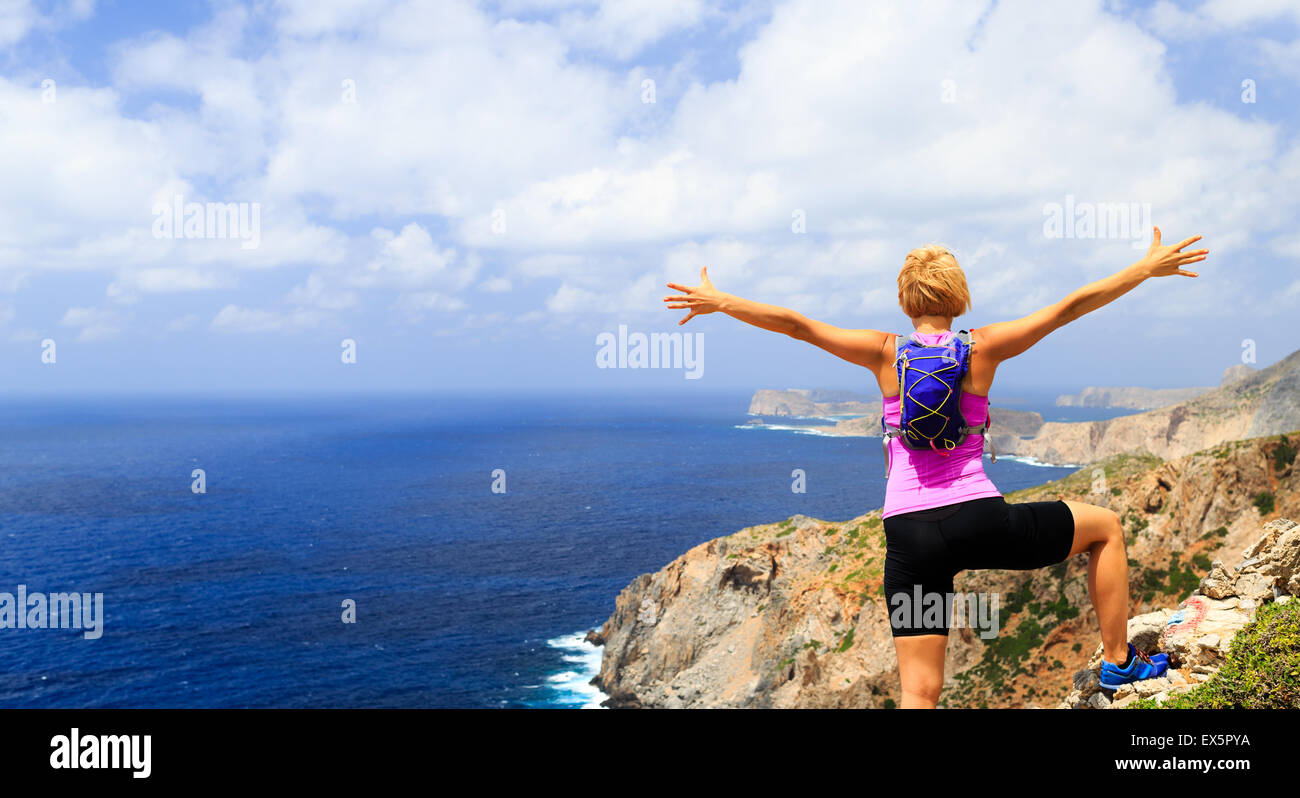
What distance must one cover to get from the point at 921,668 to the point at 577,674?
205ft

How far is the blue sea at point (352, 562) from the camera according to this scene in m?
59.8

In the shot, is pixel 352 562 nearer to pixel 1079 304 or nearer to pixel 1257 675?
pixel 1257 675

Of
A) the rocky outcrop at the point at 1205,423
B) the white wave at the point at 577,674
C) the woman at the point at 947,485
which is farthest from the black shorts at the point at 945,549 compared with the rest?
the rocky outcrop at the point at 1205,423

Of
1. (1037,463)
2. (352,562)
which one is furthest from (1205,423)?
(352,562)

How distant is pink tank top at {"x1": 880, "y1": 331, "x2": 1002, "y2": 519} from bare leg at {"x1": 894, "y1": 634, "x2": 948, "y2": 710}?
743 millimetres

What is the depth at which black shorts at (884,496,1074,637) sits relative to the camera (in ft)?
14.4

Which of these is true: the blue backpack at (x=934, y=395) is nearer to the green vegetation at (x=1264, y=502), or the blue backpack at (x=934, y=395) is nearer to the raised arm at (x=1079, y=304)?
the raised arm at (x=1079, y=304)

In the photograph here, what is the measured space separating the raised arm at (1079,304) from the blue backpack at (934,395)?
0.74ft

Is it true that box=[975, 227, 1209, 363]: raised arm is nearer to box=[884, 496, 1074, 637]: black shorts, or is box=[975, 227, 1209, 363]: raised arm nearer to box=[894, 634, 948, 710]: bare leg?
box=[884, 496, 1074, 637]: black shorts

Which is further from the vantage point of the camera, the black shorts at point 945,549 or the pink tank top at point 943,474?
the pink tank top at point 943,474
